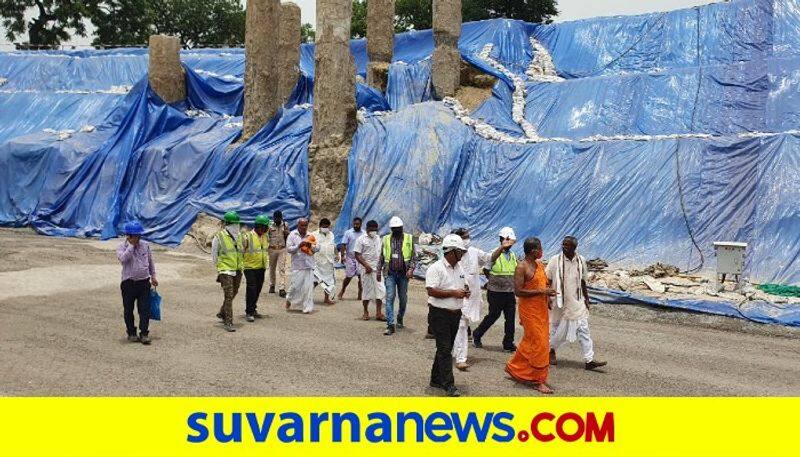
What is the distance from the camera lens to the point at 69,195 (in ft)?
73.6

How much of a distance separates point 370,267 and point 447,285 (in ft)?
13.6

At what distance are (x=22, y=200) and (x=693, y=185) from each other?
18493mm

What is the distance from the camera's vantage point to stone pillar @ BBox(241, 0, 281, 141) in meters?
21.9

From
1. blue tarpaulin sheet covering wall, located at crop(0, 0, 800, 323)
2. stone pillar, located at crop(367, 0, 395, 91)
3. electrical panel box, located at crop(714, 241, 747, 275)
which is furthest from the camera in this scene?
stone pillar, located at crop(367, 0, 395, 91)

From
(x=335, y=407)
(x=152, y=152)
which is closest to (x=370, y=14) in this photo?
(x=152, y=152)

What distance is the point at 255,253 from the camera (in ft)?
35.6

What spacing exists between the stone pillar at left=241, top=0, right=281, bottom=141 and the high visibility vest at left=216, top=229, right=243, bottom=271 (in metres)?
12.2

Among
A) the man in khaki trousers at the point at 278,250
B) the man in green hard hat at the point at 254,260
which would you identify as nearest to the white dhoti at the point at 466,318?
the man in green hard hat at the point at 254,260

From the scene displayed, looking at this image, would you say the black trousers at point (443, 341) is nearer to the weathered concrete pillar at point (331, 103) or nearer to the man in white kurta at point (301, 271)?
the man in white kurta at point (301, 271)

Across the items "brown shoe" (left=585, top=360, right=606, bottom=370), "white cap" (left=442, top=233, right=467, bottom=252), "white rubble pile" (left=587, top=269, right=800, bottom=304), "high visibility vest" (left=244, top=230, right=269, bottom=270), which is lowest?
"white rubble pile" (left=587, top=269, right=800, bottom=304)

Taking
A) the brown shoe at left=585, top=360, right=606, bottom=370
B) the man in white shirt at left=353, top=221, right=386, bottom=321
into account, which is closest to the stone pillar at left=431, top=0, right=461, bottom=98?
the man in white shirt at left=353, top=221, right=386, bottom=321

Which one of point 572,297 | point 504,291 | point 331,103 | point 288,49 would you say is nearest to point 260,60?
point 288,49

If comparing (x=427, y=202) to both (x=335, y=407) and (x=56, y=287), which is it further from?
(x=335, y=407)

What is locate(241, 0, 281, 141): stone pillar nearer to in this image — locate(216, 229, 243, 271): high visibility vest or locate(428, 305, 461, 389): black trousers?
locate(216, 229, 243, 271): high visibility vest
